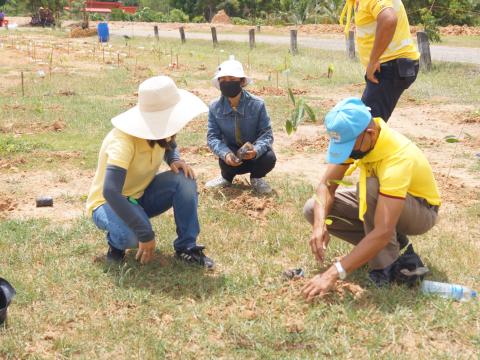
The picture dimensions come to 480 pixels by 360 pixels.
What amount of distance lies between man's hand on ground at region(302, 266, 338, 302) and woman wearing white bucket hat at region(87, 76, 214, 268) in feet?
2.43

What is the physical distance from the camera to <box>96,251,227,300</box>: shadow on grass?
3.20 meters

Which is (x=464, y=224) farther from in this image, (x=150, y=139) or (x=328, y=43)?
(x=328, y=43)

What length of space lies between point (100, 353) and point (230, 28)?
30092 mm

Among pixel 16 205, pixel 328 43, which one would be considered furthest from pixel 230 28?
pixel 16 205

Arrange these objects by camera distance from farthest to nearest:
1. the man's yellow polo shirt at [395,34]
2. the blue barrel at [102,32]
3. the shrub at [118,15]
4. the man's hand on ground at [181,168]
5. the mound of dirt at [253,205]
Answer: the shrub at [118,15] → the blue barrel at [102,32] → the mound of dirt at [253,205] → the man's yellow polo shirt at [395,34] → the man's hand on ground at [181,168]

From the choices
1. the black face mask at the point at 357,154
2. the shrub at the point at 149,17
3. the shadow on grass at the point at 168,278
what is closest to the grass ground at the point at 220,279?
the shadow on grass at the point at 168,278

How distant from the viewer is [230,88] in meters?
4.57

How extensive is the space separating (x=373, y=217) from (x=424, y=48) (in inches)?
385

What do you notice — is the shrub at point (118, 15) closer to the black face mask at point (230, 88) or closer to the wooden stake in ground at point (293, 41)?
the wooden stake in ground at point (293, 41)

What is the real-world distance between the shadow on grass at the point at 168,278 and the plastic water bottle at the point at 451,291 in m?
1.06

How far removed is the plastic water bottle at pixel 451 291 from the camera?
9.89ft

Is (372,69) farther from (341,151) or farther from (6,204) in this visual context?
(6,204)

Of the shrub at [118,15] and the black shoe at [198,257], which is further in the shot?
the shrub at [118,15]

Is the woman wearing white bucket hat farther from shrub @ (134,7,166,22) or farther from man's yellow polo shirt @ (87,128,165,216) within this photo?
shrub @ (134,7,166,22)
